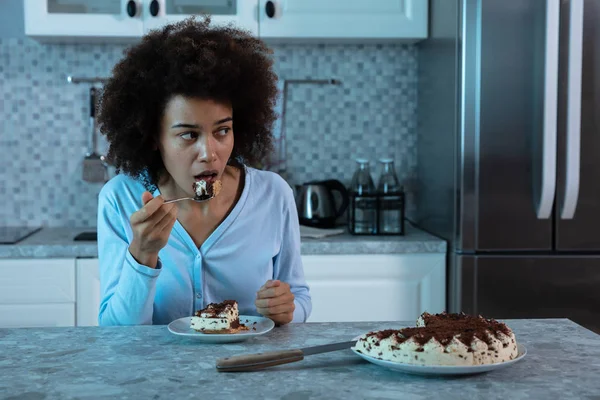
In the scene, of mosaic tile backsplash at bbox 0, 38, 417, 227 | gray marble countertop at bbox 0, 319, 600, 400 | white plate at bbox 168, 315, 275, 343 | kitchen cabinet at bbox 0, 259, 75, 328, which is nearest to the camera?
gray marble countertop at bbox 0, 319, 600, 400

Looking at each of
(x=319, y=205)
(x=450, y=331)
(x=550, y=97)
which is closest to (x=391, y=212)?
(x=319, y=205)

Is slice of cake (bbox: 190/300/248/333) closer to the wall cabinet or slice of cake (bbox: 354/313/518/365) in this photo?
slice of cake (bbox: 354/313/518/365)

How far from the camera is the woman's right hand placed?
1.45 metres

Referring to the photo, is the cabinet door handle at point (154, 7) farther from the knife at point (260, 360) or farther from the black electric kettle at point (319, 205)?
the knife at point (260, 360)

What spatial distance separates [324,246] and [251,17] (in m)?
0.86

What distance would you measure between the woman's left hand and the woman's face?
0.95ft

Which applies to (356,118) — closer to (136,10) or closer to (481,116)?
(481,116)

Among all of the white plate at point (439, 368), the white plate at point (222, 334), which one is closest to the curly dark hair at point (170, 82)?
the white plate at point (222, 334)

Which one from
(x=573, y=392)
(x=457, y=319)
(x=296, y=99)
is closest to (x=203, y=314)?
(x=457, y=319)

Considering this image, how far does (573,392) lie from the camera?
109cm

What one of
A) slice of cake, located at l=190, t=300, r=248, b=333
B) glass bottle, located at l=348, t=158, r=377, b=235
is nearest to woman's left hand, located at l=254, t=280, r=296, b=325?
slice of cake, located at l=190, t=300, r=248, b=333

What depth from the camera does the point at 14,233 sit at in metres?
2.97

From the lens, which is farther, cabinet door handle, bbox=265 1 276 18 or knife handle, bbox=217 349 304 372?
cabinet door handle, bbox=265 1 276 18

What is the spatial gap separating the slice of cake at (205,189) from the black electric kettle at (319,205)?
4.03 feet
